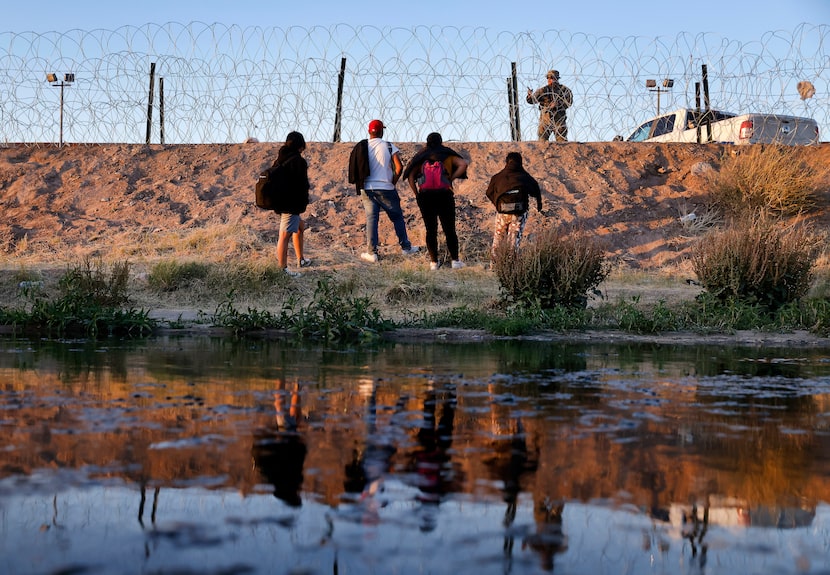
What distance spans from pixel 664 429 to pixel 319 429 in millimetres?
1726

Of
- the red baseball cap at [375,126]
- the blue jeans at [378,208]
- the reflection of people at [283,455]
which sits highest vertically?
the red baseball cap at [375,126]

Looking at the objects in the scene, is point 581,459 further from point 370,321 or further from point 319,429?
point 370,321

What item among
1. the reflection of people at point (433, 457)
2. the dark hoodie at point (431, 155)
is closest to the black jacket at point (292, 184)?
the dark hoodie at point (431, 155)

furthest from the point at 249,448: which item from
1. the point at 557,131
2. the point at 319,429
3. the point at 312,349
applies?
the point at 557,131

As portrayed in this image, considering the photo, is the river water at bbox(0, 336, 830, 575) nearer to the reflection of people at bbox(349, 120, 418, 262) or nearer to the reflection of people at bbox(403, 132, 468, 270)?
the reflection of people at bbox(403, 132, 468, 270)

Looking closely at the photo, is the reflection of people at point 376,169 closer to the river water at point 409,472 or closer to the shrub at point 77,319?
the shrub at point 77,319

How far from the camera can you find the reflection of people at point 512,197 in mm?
15023

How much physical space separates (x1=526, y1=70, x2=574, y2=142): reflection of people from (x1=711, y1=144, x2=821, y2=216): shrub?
3750 mm

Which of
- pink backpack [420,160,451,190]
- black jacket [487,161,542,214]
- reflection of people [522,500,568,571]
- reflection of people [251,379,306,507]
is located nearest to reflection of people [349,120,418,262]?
pink backpack [420,160,451,190]

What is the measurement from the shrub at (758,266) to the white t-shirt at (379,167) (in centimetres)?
488

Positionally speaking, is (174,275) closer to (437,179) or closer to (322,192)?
(437,179)

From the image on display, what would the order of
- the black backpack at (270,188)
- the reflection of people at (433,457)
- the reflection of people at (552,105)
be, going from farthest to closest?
the reflection of people at (552,105) → the black backpack at (270,188) → the reflection of people at (433,457)

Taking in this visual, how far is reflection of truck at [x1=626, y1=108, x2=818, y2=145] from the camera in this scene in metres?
23.0

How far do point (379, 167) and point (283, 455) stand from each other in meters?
11.0
